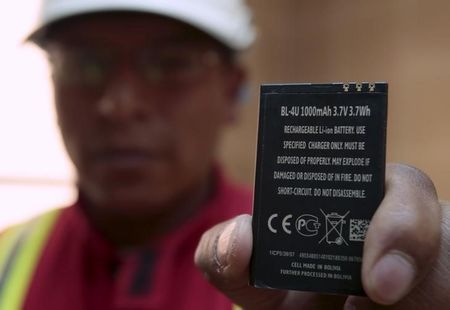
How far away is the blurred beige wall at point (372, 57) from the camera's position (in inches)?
65.5

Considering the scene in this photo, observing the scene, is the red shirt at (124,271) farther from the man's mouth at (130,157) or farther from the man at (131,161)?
the man's mouth at (130,157)

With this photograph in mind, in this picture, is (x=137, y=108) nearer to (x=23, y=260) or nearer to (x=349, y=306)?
(x=23, y=260)

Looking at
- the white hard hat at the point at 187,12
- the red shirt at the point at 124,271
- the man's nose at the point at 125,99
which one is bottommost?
the red shirt at the point at 124,271

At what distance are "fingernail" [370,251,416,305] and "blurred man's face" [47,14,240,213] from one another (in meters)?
0.61

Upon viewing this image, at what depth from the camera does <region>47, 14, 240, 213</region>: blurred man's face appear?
95cm

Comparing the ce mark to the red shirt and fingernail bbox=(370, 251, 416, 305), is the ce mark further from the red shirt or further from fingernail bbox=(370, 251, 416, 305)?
the red shirt

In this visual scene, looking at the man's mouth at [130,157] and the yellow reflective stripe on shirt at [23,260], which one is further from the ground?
the man's mouth at [130,157]

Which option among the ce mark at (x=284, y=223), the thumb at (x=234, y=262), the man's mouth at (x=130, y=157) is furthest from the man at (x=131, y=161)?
the ce mark at (x=284, y=223)

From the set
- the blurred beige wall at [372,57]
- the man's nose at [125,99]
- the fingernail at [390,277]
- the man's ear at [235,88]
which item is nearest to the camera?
the fingernail at [390,277]

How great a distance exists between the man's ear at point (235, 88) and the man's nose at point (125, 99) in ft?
0.76

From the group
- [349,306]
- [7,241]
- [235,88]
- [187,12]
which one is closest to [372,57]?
[235,88]

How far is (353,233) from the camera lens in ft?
1.35

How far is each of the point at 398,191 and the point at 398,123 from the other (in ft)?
4.65

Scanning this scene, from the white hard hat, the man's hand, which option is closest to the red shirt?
the white hard hat
